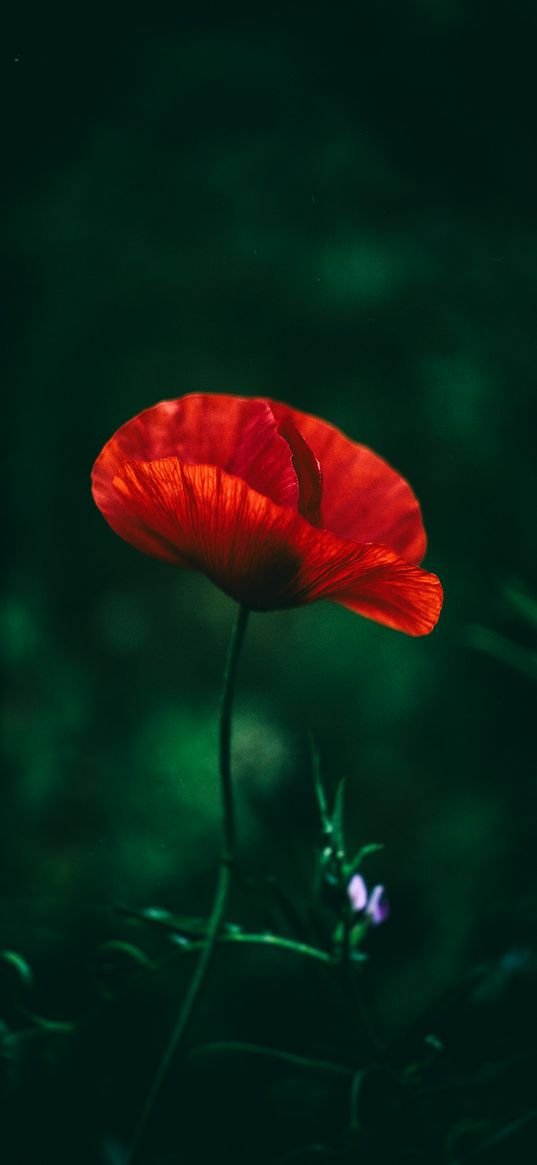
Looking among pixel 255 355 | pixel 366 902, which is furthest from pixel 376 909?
pixel 255 355

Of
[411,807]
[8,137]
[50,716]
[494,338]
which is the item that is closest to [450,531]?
[494,338]

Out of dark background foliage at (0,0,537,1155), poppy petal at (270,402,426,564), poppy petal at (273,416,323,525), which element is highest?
poppy petal at (273,416,323,525)

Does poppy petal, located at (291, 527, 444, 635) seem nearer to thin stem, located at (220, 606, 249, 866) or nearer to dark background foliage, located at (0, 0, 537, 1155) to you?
thin stem, located at (220, 606, 249, 866)

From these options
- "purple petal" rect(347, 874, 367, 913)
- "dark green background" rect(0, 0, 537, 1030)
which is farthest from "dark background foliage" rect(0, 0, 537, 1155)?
"purple petal" rect(347, 874, 367, 913)

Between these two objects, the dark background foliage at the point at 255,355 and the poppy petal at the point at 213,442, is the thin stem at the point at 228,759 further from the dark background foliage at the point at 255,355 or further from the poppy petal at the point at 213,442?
the dark background foliage at the point at 255,355

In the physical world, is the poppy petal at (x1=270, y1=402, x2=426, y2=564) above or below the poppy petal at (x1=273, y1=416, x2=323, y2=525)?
below

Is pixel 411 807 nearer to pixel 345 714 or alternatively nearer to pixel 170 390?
pixel 345 714
